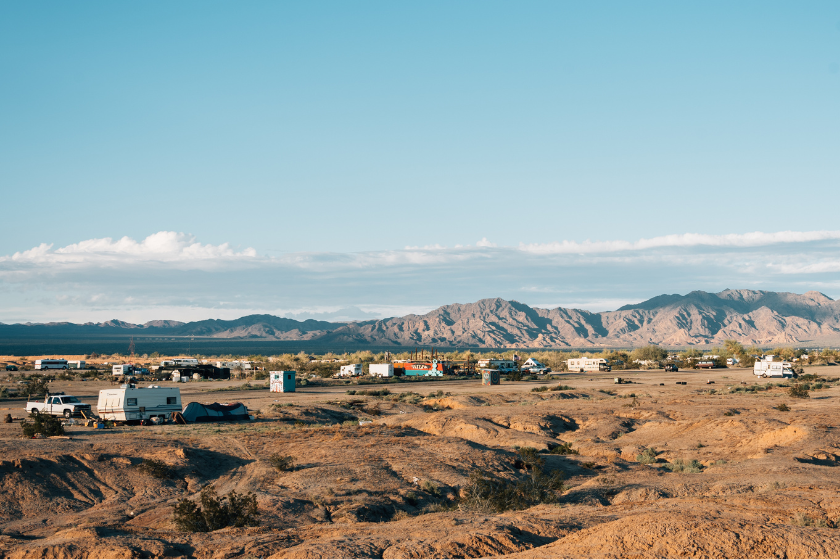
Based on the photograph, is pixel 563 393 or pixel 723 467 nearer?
pixel 723 467

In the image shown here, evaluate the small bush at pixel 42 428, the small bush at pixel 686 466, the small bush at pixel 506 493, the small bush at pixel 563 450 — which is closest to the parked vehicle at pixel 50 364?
the small bush at pixel 42 428

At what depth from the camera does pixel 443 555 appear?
1295 centimetres

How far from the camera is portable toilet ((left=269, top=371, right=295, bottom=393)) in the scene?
62406 millimetres

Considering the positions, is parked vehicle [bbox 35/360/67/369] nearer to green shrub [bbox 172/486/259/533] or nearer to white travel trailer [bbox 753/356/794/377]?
green shrub [bbox 172/486/259/533]

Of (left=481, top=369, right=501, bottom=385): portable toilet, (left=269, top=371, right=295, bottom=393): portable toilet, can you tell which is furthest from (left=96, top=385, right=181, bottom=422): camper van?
(left=481, top=369, right=501, bottom=385): portable toilet

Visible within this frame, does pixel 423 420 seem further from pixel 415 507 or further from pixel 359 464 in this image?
pixel 415 507

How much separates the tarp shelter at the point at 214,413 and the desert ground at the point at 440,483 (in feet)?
5.65

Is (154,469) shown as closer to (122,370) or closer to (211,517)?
(211,517)

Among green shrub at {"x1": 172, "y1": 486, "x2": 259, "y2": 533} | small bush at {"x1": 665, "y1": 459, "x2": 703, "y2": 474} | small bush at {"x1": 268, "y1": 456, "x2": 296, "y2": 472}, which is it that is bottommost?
small bush at {"x1": 665, "y1": 459, "x2": 703, "y2": 474}

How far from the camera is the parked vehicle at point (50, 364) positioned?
99750 mm

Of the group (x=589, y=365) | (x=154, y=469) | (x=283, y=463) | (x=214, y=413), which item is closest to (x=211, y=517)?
(x=283, y=463)

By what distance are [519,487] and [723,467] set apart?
9.50 m

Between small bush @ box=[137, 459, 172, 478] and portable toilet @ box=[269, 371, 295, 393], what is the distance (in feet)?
123

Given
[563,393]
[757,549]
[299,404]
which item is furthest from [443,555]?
[563,393]
